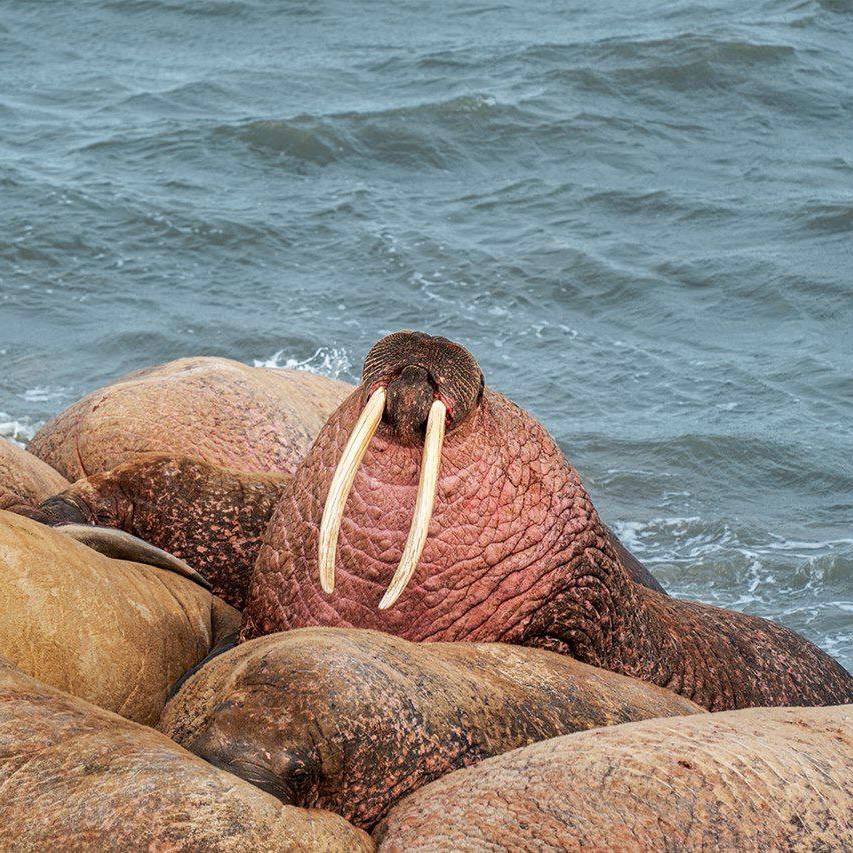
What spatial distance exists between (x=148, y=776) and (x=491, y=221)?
13.4 meters

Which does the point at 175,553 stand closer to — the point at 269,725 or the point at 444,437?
the point at 444,437

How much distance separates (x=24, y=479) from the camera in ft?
21.4

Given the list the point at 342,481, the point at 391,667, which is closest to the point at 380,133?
the point at 342,481

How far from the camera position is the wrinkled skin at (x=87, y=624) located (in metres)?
3.92

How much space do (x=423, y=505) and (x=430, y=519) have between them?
40 centimetres

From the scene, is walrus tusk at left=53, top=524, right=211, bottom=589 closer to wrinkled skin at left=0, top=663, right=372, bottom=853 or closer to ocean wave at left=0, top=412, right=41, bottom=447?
wrinkled skin at left=0, top=663, right=372, bottom=853

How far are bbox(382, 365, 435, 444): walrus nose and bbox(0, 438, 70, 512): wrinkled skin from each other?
2.19 metres

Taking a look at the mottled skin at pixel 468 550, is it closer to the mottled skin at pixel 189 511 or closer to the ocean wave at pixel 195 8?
the mottled skin at pixel 189 511

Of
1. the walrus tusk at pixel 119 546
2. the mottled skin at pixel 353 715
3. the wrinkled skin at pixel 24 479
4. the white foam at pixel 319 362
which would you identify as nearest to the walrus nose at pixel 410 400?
the mottled skin at pixel 353 715

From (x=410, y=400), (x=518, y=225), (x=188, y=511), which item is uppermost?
(x=410, y=400)

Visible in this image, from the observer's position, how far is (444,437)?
4820 millimetres

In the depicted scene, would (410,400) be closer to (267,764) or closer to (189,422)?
(267,764)

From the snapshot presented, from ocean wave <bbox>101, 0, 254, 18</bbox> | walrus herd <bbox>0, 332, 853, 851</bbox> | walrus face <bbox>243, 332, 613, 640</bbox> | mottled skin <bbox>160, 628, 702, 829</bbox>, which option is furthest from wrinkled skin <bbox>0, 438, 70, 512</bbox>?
ocean wave <bbox>101, 0, 254, 18</bbox>

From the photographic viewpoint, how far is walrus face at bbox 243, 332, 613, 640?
4699mm
